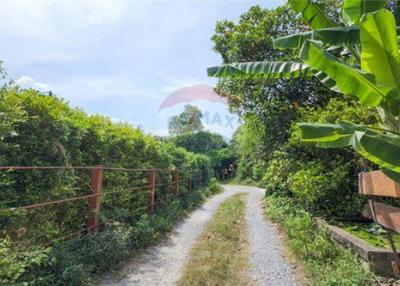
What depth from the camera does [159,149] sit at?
29.3 feet

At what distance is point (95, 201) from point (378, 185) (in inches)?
160

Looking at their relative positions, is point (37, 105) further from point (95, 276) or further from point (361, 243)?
point (361, 243)

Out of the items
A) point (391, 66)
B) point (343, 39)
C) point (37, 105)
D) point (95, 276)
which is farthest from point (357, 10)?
point (95, 276)

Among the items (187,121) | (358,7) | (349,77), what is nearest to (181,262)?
(349,77)

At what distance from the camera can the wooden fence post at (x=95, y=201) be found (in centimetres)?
473

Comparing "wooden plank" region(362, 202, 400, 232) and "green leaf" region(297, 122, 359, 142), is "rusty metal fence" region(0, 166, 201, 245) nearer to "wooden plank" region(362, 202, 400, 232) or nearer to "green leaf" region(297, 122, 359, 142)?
"green leaf" region(297, 122, 359, 142)

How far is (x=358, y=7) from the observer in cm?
264

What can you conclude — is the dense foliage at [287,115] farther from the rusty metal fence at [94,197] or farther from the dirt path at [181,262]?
the rusty metal fence at [94,197]

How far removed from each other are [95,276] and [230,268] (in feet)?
6.45

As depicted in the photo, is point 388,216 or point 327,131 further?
point 388,216

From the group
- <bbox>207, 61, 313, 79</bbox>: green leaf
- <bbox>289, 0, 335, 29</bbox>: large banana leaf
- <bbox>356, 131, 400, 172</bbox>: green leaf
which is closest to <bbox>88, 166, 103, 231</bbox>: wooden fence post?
<bbox>207, 61, 313, 79</bbox>: green leaf

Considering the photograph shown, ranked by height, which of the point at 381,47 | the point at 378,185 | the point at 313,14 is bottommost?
the point at 378,185

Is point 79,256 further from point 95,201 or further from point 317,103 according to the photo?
point 317,103

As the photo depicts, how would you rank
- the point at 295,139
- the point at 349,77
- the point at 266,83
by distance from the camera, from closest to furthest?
the point at 349,77 < the point at 295,139 < the point at 266,83
